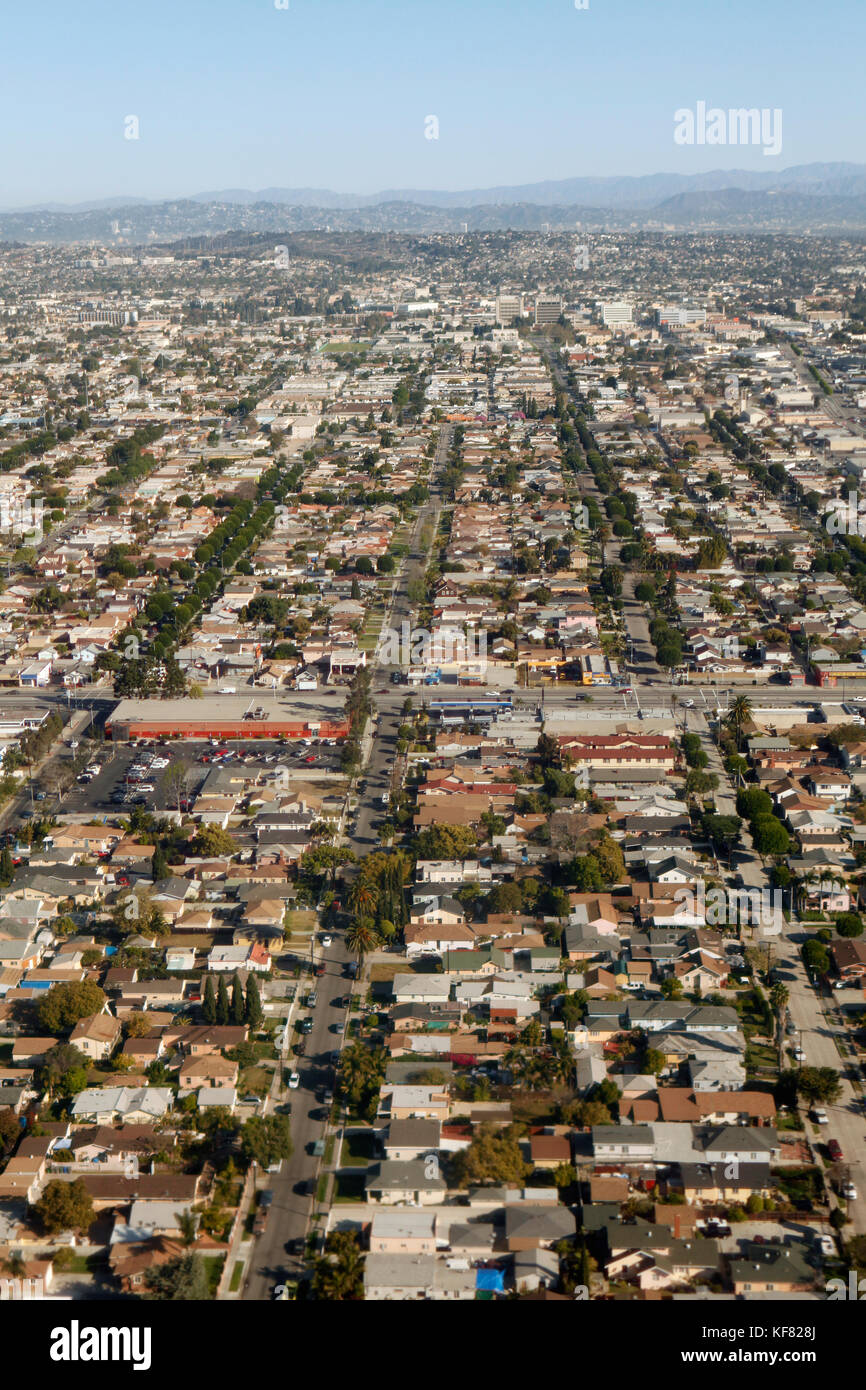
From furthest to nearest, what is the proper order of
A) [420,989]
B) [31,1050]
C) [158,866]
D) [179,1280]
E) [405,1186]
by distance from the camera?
[158,866], [420,989], [31,1050], [405,1186], [179,1280]

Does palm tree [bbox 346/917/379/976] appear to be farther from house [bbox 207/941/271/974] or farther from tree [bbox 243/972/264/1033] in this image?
tree [bbox 243/972/264/1033]

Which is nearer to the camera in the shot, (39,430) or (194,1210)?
(194,1210)

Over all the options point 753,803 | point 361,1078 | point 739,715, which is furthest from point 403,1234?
point 739,715

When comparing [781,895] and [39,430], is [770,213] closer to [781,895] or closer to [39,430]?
[39,430]

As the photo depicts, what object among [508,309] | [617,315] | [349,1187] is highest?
[508,309]

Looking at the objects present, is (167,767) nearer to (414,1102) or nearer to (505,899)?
(505,899)

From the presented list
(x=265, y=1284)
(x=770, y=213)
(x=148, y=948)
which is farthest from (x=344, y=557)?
(x=770, y=213)

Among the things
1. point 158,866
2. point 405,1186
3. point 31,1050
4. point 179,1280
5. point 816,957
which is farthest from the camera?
point 158,866
